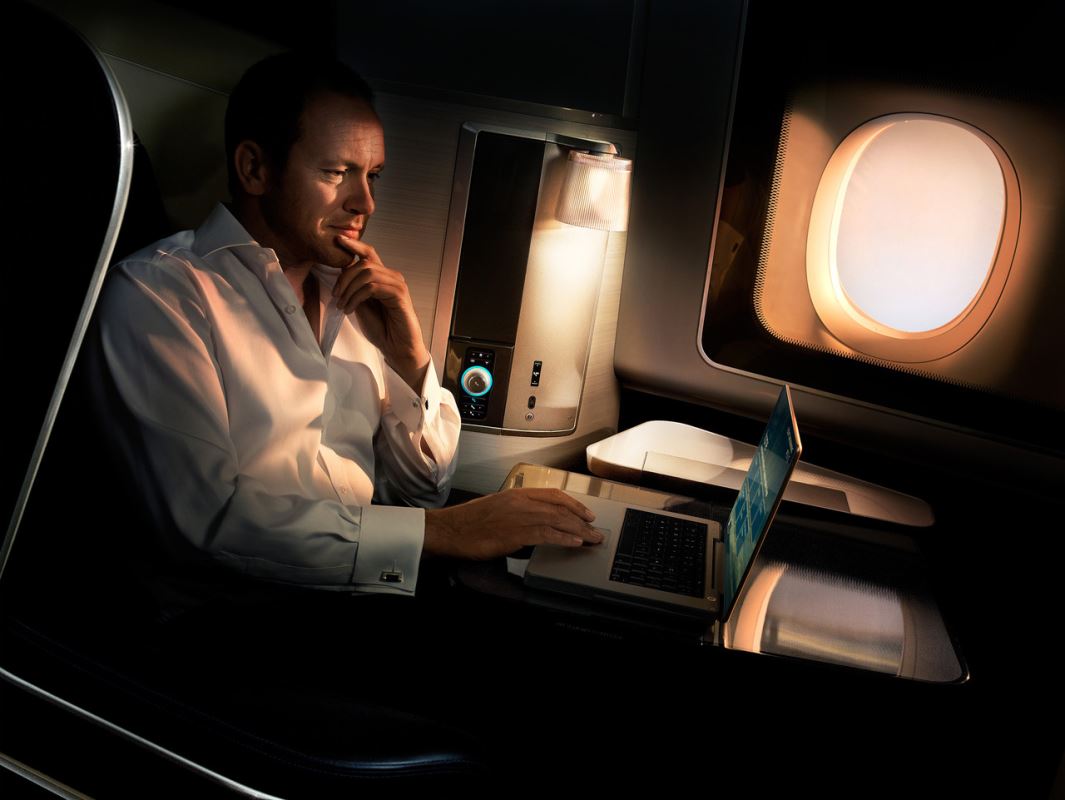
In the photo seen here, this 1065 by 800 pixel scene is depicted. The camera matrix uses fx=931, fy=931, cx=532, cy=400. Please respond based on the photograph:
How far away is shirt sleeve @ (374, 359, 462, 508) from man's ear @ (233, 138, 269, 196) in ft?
1.29

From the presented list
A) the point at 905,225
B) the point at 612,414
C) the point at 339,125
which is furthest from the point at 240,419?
the point at 905,225

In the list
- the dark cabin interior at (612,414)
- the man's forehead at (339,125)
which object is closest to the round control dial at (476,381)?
the dark cabin interior at (612,414)

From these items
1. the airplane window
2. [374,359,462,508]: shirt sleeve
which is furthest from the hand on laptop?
the airplane window

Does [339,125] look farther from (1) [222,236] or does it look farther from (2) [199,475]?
(2) [199,475]

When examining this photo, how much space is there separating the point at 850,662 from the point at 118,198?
0.98 metres

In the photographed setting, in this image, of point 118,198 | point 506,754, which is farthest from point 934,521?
point 118,198

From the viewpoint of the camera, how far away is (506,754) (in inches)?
55.8

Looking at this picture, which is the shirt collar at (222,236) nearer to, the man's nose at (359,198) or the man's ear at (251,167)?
the man's ear at (251,167)

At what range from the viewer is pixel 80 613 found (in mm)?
1073

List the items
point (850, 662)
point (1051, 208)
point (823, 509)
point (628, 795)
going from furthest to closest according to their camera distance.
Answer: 1. point (823, 509)
2. point (1051, 208)
3. point (628, 795)
4. point (850, 662)

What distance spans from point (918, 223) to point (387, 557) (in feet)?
3.56

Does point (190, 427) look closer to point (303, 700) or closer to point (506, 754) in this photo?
point (303, 700)

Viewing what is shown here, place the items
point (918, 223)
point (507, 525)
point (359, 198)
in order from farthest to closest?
point (918, 223), point (359, 198), point (507, 525)

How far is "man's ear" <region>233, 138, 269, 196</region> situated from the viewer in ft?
4.80
